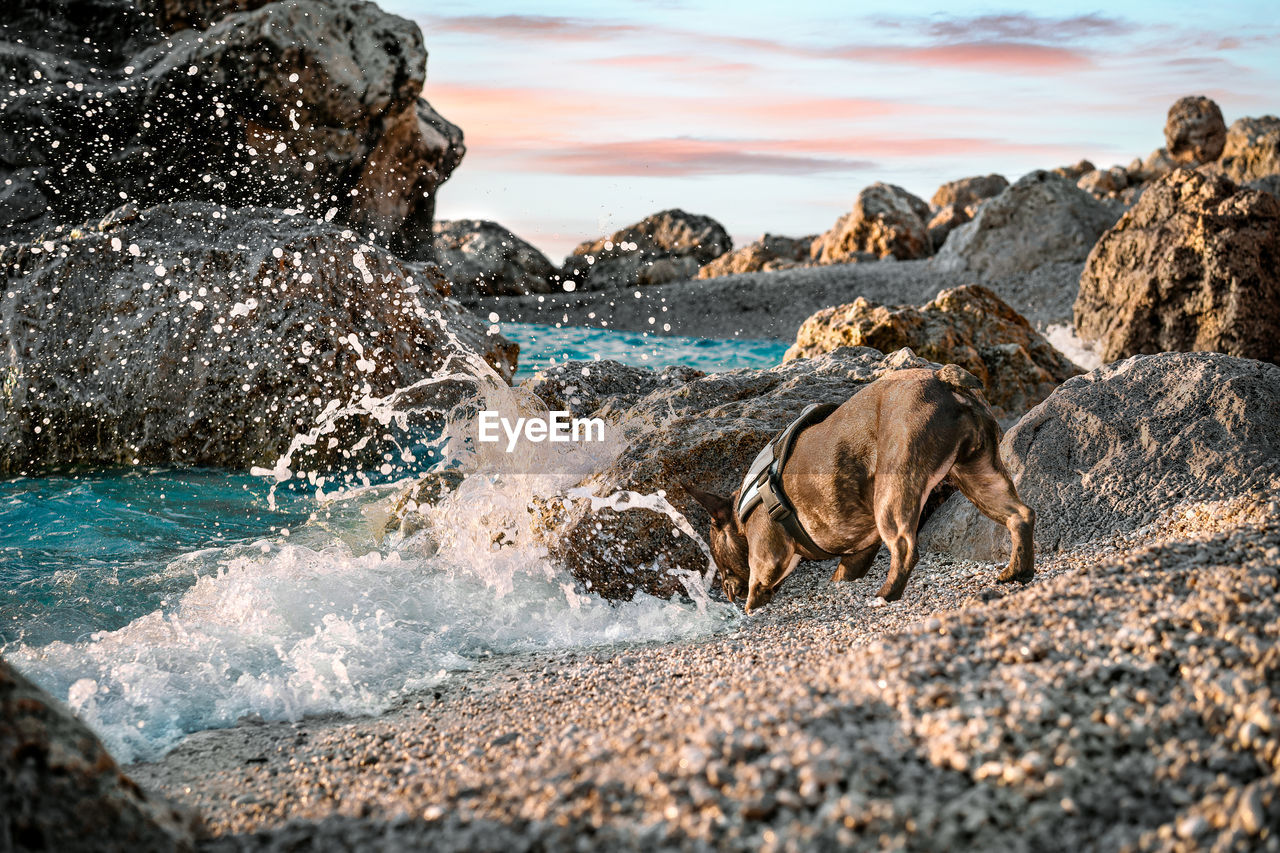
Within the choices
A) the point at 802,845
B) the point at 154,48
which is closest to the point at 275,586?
the point at 802,845

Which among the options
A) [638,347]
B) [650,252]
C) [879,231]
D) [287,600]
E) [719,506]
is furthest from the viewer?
[650,252]

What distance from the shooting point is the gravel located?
6.03ft

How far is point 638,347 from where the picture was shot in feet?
72.0

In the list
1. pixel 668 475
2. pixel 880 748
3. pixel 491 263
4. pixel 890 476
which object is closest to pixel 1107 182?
pixel 491 263

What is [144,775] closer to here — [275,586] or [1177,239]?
[275,586]

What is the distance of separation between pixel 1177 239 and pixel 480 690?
409 inches

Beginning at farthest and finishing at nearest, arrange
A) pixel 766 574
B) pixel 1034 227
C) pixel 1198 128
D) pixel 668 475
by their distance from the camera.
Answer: pixel 1198 128 → pixel 1034 227 → pixel 668 475 → pixel 766 574

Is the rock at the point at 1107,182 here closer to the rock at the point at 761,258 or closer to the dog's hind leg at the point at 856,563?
the rock at the point at 761,258

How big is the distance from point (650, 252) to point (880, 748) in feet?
98.2

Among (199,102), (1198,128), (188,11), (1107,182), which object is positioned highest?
(1198,128)

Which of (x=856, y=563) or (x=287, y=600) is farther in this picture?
(x=287, y=600)

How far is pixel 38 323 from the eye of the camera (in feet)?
26.2

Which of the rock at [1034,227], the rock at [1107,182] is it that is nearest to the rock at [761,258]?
the rock at [1034,227]

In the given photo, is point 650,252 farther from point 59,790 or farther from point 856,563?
point 59,790
